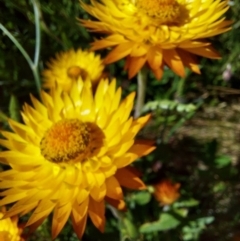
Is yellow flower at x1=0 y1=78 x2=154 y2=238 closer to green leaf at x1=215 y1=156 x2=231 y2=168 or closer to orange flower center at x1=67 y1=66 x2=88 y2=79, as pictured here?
orange flower center at x1=67 y1=66 x2=88 y2=79

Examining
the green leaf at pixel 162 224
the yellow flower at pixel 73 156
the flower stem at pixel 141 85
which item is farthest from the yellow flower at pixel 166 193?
the yellow flower at pixel 73 156

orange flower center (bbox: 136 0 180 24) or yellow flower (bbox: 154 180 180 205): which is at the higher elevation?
orange flower center (bbox: 136 0 180 24)

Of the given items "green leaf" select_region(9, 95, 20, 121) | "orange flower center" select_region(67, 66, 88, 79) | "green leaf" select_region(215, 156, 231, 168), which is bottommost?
"green leaf" select_region(215, 156, 231, 168)

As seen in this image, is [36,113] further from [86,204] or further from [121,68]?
[121,68]

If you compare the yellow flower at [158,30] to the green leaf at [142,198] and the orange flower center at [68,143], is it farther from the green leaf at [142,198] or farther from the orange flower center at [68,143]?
the green leaf at [142,198]

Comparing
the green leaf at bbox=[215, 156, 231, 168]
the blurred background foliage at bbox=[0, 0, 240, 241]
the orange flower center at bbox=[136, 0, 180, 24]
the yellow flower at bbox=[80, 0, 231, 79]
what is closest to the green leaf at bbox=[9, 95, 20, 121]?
the blurred background foliage at bbox=[0, 0, 240, 241]
